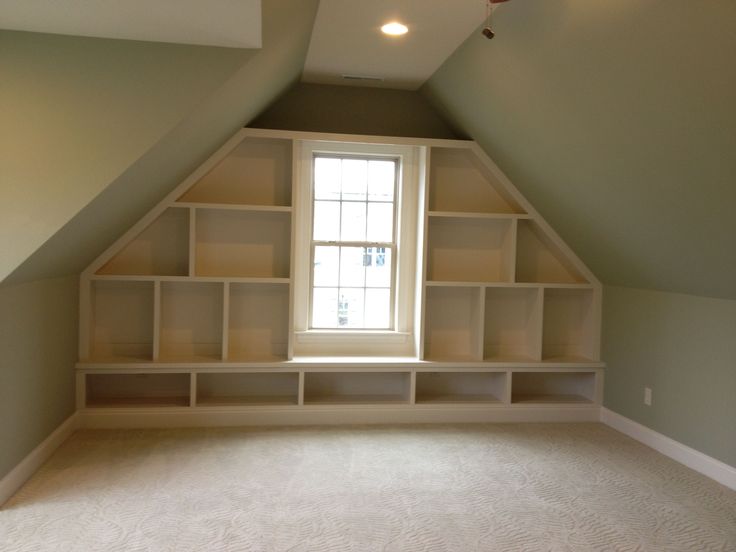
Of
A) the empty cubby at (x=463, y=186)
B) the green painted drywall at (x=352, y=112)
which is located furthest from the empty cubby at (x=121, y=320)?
the empty cubby at (x=463, y=186)

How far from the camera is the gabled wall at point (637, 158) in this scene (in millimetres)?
2514

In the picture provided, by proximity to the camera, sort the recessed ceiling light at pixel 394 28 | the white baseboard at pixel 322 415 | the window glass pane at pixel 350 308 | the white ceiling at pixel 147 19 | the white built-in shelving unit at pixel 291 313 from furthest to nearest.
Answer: the window glass pane at pixel 350 308 → the white built-in shelving unit at pixel 291 313 → the white baseboard at pixel 322 415 → the recessed ceiling light at pixel 394 28 → the white ceiling at pixel 147 19

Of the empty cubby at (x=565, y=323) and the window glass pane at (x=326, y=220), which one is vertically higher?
the window glass pane at (x=326, y=220)

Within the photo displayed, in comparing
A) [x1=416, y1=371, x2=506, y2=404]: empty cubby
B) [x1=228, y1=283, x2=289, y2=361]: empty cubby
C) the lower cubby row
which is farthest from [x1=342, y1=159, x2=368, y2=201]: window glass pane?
[x1=416, y1=371, x2=506, y2=404]: empty cubby

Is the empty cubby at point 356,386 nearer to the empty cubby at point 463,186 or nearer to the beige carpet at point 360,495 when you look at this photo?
the beige carpet at point 360,495

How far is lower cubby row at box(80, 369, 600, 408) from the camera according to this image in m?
4.62

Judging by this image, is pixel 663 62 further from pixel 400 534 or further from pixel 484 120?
pixel 400 534

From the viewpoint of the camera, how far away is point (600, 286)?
493 centimetres

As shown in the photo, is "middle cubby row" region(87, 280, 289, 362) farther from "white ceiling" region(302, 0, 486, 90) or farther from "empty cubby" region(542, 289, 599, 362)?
"empty cubby" region(542, 289, 599, 362)

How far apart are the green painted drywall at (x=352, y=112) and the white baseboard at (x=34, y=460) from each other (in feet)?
8.20

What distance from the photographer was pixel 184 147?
357cm

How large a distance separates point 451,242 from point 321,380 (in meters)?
1.51

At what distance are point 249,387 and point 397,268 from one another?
148 cm

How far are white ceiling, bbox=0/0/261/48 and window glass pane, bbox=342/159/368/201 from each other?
1.96m
